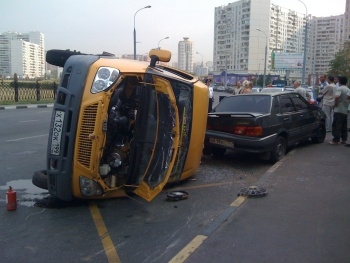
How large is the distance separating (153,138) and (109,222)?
140 cm

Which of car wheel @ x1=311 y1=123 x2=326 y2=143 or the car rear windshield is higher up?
the car rear windshield

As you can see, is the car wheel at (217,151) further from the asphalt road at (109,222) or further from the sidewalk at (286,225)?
the sidewalk at (286,225)

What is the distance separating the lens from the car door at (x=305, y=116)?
9.06 meters

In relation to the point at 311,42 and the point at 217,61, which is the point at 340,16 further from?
the point at 217,61

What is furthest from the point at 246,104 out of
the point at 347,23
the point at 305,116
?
the point at 347,23

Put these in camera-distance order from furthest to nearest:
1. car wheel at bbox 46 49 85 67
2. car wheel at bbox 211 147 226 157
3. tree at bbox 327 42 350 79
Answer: tree at bbox 327 42 350 79 → car wheel at bbox 211 147 226 157 → car wheel at bbox 46 49 85 67

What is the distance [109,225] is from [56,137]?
130 cm

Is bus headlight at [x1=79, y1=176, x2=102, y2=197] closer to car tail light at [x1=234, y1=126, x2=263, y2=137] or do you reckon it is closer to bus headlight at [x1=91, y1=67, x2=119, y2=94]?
bus headlight at [x1=91, y1=67, x2=119, y2=94]

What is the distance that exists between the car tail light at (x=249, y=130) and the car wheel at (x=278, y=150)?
1.98ft

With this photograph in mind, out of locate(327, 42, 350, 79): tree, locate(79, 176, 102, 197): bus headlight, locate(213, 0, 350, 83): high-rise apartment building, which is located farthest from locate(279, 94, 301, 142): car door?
locate(213, 0, 350, 83): high-rise apartment building

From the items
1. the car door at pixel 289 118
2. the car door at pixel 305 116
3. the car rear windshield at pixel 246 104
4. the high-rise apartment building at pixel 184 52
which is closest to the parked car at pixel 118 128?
the car rear windshield at pixel 246 104

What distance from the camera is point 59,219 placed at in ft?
15.6

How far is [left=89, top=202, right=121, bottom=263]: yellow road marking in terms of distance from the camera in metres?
3.73

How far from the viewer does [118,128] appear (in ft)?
17.1
